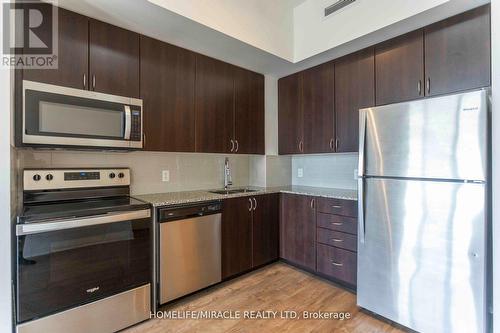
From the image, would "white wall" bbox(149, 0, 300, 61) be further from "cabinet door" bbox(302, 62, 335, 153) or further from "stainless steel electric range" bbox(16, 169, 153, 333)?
"stainless steel electric range" bbox(16, 169, 153, 333)

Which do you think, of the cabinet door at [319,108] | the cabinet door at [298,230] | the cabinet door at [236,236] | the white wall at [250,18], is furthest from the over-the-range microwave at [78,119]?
the cabinet door at [319,108]

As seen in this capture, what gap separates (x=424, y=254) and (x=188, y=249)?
183 cm

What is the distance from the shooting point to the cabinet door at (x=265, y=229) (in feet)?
9.39

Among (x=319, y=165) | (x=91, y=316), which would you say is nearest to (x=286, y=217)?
(x=319, y=165)

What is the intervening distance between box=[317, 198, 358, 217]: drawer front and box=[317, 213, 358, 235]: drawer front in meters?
0.04

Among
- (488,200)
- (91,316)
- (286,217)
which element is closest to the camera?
(488,200)

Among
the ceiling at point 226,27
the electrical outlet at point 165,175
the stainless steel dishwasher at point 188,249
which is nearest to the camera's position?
the ceiling at point 226,27

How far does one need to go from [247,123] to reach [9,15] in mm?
2167

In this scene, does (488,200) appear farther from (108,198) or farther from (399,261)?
(108,198)

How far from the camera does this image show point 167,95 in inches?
95.2

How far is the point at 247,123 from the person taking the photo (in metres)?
3.13

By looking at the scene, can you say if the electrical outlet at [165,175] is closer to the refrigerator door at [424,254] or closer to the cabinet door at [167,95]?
the cabinet door at [167,95]

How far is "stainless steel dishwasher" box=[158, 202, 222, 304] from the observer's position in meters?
2.13

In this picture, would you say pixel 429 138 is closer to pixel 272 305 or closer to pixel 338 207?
pixel 338 207
